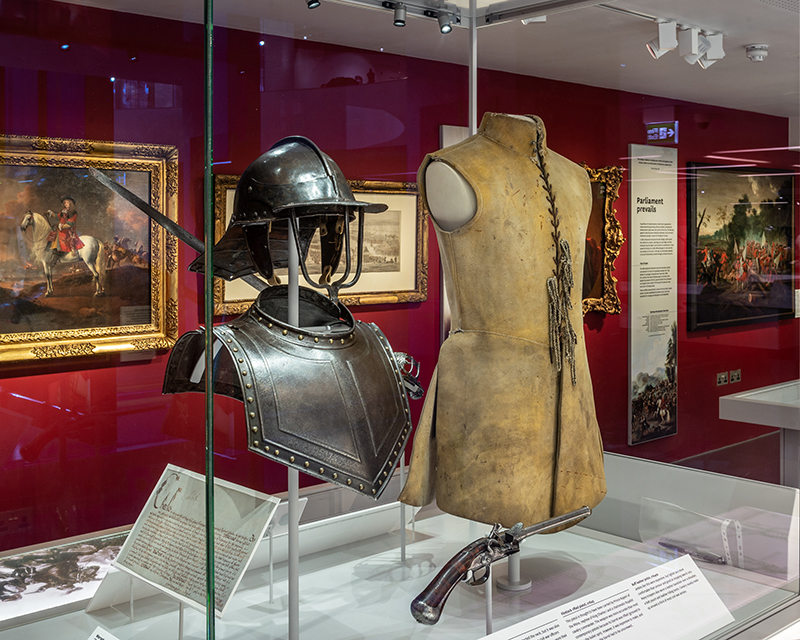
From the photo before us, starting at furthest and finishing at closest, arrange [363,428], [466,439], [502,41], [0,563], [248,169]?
[502,41] < [466,439] < [363,428] < [248,169] < [0,563]

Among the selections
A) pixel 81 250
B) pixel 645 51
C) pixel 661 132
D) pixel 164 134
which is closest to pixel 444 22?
pixel 645 51

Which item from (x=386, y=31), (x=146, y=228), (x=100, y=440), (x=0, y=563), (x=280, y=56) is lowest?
(x=0, y=563)

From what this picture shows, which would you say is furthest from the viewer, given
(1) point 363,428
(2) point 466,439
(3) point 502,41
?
(3) point 502,41

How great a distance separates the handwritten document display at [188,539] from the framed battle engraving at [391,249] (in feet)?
1.80

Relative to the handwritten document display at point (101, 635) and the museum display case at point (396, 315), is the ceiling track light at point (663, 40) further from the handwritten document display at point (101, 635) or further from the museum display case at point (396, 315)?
the handwritten document display at point (101, 635)

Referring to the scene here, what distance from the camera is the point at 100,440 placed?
1088 mm

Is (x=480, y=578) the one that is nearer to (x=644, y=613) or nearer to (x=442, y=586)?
(x=442, y=586)

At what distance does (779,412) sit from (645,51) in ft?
3.79

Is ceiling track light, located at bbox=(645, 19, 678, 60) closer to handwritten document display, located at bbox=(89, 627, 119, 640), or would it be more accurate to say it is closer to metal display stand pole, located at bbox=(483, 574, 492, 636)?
metal display stand pole, located at bbox=(483, 574, 492, 636)

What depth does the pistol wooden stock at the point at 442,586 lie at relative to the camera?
1529 millimetres

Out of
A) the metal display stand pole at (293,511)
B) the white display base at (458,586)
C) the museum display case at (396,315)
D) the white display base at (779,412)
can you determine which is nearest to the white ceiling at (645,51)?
the museum display case at (396,315)

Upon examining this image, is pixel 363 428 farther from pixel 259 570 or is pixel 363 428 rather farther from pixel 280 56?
pixel 280 56

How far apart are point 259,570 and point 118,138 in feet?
2.73

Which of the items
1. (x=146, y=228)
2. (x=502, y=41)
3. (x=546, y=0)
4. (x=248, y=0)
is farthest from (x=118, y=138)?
(x=546, y=0)
